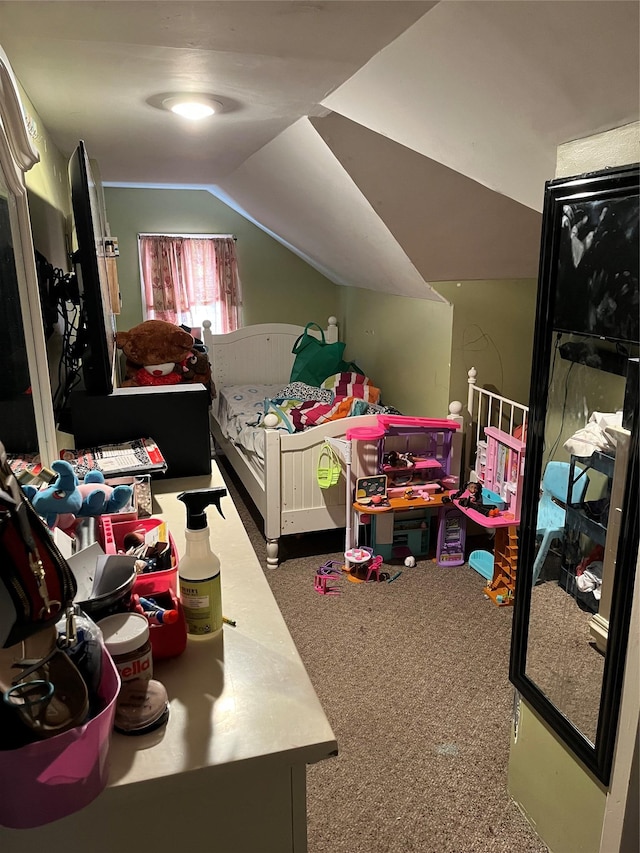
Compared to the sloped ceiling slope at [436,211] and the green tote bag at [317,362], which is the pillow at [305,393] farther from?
the sloped ceiling slope at [436,211]

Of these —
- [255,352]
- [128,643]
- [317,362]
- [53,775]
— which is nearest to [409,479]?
[317,362]

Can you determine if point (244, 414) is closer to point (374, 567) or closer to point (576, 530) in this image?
point (374, 567)

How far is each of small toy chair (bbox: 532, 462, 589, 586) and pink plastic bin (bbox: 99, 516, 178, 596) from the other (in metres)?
0.91

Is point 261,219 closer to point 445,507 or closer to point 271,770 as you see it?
point 445,507

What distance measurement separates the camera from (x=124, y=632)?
852 mm

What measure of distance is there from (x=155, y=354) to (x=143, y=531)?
1873mm

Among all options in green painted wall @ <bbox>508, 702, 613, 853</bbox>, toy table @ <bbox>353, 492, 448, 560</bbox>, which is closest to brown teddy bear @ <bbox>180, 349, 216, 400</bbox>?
toy table @ <bbox>353, 492, 448, 560</bbox>

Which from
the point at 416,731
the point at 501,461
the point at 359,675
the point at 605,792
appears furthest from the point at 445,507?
the point at 605,792

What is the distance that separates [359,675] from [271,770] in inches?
60.3

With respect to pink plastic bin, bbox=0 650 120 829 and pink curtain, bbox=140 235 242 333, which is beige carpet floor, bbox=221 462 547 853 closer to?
pink plastic bin, bbox=0 650 120 829

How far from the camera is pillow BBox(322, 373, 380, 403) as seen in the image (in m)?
3.86

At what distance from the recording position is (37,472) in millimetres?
1313

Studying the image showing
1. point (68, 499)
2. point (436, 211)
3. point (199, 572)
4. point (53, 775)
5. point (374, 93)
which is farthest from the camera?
point (436, 211)

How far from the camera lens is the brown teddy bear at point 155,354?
301 cm
